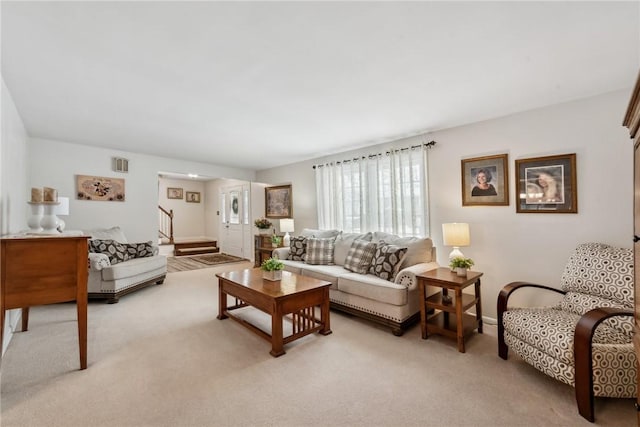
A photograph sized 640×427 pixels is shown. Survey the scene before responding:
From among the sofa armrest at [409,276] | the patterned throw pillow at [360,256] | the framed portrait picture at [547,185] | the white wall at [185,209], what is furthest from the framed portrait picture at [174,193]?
the framed portrait picture at [547,185]

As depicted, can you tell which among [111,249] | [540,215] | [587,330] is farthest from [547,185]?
[111,249]

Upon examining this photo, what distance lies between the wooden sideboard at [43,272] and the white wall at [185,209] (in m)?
7.30

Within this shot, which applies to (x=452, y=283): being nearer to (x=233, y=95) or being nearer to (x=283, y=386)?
(x=283, y=386)

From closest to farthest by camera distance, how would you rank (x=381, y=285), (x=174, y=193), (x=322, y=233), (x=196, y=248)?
(x=381, y=285) < (x=322, y=233) < (x=196, y=248) < (x=174, y=193)

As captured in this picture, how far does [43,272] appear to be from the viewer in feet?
6.54

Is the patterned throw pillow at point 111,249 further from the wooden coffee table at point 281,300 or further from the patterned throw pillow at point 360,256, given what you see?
the patterned throw pillow at point 360,256

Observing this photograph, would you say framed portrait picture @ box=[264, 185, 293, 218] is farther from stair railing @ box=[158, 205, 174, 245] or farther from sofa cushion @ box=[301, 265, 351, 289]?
stair railing @ box=[158, 205, 174, 245]

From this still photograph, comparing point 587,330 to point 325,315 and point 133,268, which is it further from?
point 133,268

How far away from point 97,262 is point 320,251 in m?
2.93

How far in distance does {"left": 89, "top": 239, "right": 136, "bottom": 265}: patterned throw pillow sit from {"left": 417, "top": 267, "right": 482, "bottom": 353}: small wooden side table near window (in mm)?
4116

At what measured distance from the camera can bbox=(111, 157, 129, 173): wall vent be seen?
4811 mm

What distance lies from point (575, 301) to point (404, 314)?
1.37 m

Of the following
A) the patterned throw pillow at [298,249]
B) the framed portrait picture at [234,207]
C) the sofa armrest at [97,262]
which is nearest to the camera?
the sofa armrest at [97,262]

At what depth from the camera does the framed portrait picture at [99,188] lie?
451cm
